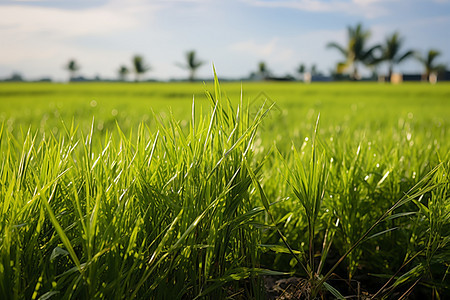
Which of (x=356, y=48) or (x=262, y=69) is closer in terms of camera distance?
(x=356, y=48)

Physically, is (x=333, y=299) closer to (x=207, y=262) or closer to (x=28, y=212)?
(x=207, y=262)

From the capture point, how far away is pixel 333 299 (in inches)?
43.7

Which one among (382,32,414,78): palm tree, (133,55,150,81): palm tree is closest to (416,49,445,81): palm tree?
(382,32,414,78): palm tree

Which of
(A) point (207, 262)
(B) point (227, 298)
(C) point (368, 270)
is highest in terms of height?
(A) point (207, 262)

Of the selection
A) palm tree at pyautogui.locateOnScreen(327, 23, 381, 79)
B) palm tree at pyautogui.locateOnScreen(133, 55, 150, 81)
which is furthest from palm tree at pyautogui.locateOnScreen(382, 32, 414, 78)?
palm tree at pyautogui.locateOnScreen(133, 55, 150, 81)

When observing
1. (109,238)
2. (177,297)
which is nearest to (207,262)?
(177,297)

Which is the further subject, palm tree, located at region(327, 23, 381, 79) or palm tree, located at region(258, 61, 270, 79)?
palm tree, located at region(258, 61, 270, 79)

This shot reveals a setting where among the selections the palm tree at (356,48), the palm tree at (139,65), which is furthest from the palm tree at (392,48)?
the palm tree at (139,65)

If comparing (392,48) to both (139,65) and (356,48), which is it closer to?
(356,48)

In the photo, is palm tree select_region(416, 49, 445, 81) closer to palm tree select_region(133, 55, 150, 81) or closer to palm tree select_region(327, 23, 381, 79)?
palm tree select_region(327, 23, 381, 79)

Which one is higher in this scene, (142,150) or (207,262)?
(142,150)

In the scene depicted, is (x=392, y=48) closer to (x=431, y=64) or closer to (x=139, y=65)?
(x=431, y=64)

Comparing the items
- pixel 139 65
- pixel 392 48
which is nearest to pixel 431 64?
pixel 392 48

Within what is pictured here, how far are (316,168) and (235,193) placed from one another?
197mm
